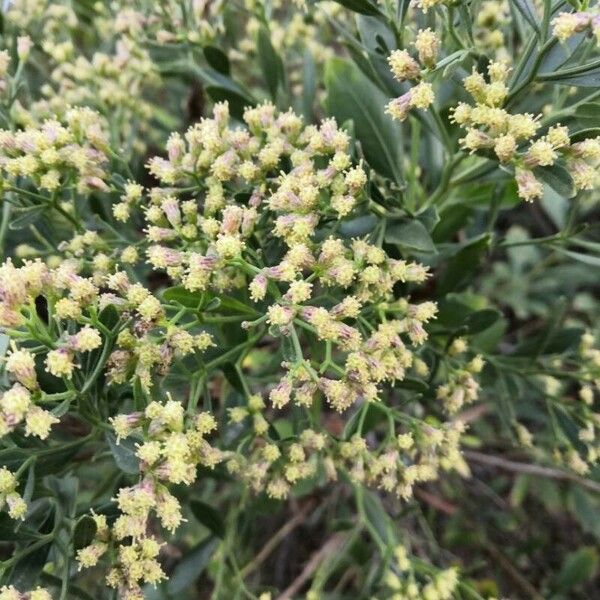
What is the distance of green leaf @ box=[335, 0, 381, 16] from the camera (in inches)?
62.2

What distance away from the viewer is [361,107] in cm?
194

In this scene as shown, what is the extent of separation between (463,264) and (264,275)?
70 centimetres

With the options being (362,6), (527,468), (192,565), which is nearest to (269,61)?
(362,6)

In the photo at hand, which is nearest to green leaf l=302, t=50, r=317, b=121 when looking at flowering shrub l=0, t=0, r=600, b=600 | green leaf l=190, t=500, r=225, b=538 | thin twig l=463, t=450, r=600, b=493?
flowering shrub l=0, t=0, r=600, b=600

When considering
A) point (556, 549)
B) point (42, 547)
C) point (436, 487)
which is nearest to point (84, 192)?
point (42, 547)

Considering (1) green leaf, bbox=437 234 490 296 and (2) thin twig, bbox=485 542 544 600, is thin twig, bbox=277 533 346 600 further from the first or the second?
(1) green leaf, bbox=437 234 490 296

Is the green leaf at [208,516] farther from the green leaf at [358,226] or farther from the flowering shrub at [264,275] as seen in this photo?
the green leaf at [358,226]

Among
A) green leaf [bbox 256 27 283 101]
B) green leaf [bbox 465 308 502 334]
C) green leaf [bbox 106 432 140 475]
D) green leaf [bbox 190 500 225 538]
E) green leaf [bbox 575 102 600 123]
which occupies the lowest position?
green leaf [bbox 190 500 225 538]

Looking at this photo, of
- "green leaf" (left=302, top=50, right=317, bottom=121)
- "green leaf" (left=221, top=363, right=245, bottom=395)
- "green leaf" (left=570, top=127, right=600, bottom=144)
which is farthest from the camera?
"green leaf" (left=302, top=50, right=317, bottom=121)

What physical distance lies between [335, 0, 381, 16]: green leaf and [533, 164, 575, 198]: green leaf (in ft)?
1.63

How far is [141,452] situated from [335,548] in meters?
1.44

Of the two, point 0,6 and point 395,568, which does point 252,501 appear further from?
point 0,6

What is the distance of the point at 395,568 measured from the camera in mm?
2010

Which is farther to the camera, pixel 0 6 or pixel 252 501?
pixel 0 6
